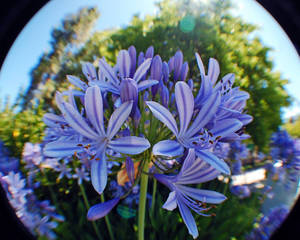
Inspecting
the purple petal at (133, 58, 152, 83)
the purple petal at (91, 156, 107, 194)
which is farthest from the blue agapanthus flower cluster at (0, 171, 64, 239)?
the purple petal at (133, 58, 152, 83)

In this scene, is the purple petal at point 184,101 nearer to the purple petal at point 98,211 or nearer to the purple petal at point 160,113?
the purple petal at point 160,113

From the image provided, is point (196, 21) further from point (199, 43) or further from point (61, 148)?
point (61, 148)

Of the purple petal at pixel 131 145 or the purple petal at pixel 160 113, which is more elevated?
the purple petal at pixel 160 113

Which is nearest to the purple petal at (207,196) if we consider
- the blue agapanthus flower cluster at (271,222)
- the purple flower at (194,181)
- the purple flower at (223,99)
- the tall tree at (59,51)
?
the purple flower at (194,181)

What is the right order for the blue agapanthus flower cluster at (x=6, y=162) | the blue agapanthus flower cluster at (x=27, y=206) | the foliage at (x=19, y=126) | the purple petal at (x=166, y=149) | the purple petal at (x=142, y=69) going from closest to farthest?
the purple petal at (x=166, y=149) → the purple petal at (x=142, y=69) → the blue agapanthus flower cluster at (x=27, y=206) → the blue agapanthus flower cluster at (x=6, y=162) → the foliage at (x=19, y=126)

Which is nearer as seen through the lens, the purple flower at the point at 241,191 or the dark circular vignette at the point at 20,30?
the dark circular vignette at the point at 20,30

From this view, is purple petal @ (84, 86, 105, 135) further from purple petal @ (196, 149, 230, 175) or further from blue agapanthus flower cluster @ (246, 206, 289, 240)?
blue agapanthus flower cluster @ (246, 206, 289, 240)

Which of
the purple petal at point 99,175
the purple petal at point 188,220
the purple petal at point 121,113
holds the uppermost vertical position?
the purple petal at point 121,113
